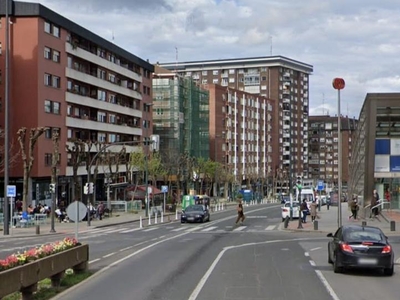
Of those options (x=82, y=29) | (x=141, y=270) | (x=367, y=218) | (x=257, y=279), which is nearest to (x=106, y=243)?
(x=141, y=270)

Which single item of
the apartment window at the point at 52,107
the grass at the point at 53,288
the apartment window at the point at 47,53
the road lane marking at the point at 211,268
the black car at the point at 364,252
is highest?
the apartment window at the point at 47,53

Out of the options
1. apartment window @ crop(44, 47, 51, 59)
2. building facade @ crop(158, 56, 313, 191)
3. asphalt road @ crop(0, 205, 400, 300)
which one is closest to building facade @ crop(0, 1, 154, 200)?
apartment window @ crop(44, 47, 51, 59)

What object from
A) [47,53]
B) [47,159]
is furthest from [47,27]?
[47,159]

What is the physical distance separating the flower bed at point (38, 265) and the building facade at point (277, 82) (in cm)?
13488

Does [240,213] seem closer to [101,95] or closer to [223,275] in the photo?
[223,275]

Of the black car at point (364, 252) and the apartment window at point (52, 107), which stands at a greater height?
the apartment window at point (52, 107)

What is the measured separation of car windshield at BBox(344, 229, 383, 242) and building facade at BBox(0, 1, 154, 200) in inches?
1340

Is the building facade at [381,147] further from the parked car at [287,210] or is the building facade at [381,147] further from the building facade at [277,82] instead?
the building facade at [277,82]

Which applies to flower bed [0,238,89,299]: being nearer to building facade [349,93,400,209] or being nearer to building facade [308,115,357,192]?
building facade [349,93,400,209]

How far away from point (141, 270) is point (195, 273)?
1.81 metres

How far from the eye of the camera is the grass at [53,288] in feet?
45.9

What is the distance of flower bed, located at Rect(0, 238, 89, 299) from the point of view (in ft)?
39.8

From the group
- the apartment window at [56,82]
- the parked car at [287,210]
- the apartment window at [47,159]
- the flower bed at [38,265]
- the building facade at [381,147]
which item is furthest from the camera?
the apartment window at [56,82]

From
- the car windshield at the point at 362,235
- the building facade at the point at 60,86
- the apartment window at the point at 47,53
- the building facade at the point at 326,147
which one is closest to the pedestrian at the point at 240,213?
the building facade at the point at 60,86
